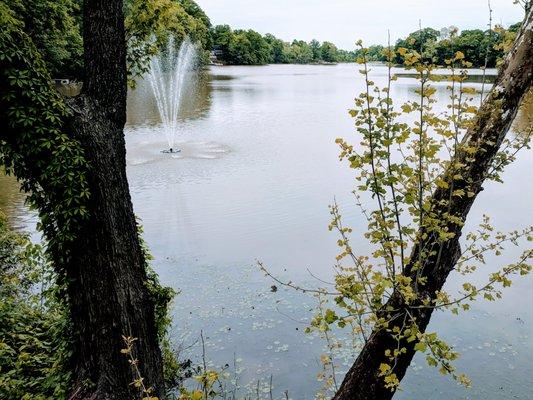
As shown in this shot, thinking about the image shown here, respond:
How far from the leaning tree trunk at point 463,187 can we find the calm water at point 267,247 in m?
3.21

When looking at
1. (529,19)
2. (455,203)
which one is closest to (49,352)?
(455,203)

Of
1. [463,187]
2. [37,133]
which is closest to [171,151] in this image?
[37,133]

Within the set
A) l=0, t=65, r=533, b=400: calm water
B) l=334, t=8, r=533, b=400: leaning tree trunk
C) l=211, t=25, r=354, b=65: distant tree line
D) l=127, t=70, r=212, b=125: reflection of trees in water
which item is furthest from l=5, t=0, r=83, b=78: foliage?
l=211, t=25, r=354, b=65: distant tree line

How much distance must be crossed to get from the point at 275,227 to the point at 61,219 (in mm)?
8680

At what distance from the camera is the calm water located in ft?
25.4

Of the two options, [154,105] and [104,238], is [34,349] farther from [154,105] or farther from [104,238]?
[154,105]

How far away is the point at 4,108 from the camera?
176 inches

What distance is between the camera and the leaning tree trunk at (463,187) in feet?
12.3

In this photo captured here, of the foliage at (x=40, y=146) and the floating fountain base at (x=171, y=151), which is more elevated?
the foliage at (x=40, y=146)

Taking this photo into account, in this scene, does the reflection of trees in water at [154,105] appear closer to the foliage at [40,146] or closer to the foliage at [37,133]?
the foliage at [40,146]

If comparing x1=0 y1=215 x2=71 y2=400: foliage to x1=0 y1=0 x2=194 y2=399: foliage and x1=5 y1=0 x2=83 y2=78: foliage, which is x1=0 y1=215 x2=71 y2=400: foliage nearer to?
x1=0 y1=0 x2=194 y2=399: foliage

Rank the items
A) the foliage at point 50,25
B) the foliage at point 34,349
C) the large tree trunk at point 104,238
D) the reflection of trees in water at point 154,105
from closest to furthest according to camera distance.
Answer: the large tree trunk at point 104,238 → the foliage at point 34,349 → the foliage at point 50,25 → the reflection of trees in water at point 154,105

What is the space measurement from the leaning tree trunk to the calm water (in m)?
3.21

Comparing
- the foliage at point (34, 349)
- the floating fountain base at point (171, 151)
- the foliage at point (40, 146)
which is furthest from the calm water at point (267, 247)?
the foliage at point (40, 146)
